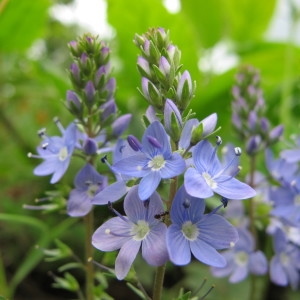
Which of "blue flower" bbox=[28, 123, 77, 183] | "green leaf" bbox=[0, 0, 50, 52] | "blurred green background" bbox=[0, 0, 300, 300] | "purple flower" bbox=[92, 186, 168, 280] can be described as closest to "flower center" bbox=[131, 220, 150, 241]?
"purple flower" bbox=[92, 186, 168, 280]

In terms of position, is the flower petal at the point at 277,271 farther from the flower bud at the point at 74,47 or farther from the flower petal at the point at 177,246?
the flower bud at the point at 74,47

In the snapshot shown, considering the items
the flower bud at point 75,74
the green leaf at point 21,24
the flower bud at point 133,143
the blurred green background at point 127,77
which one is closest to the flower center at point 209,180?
the flower bud at point 133,143

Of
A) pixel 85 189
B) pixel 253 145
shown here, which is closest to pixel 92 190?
pixel 85 189

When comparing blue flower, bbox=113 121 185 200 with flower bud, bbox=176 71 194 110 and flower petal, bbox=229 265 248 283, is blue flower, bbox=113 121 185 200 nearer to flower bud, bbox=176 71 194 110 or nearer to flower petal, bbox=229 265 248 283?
flower bud, bbox=176 71 194 110

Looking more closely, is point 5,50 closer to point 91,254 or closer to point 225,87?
point 225,87

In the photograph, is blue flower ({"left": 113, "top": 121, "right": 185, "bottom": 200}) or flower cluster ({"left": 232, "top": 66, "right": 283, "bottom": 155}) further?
flower cluster ({"left": 232, "top": 66, "right": 283, "bottom": 155})

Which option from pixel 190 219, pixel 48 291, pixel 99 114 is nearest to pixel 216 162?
pixel 190 219

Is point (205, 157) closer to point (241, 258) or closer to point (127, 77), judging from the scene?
point (241, 258)
